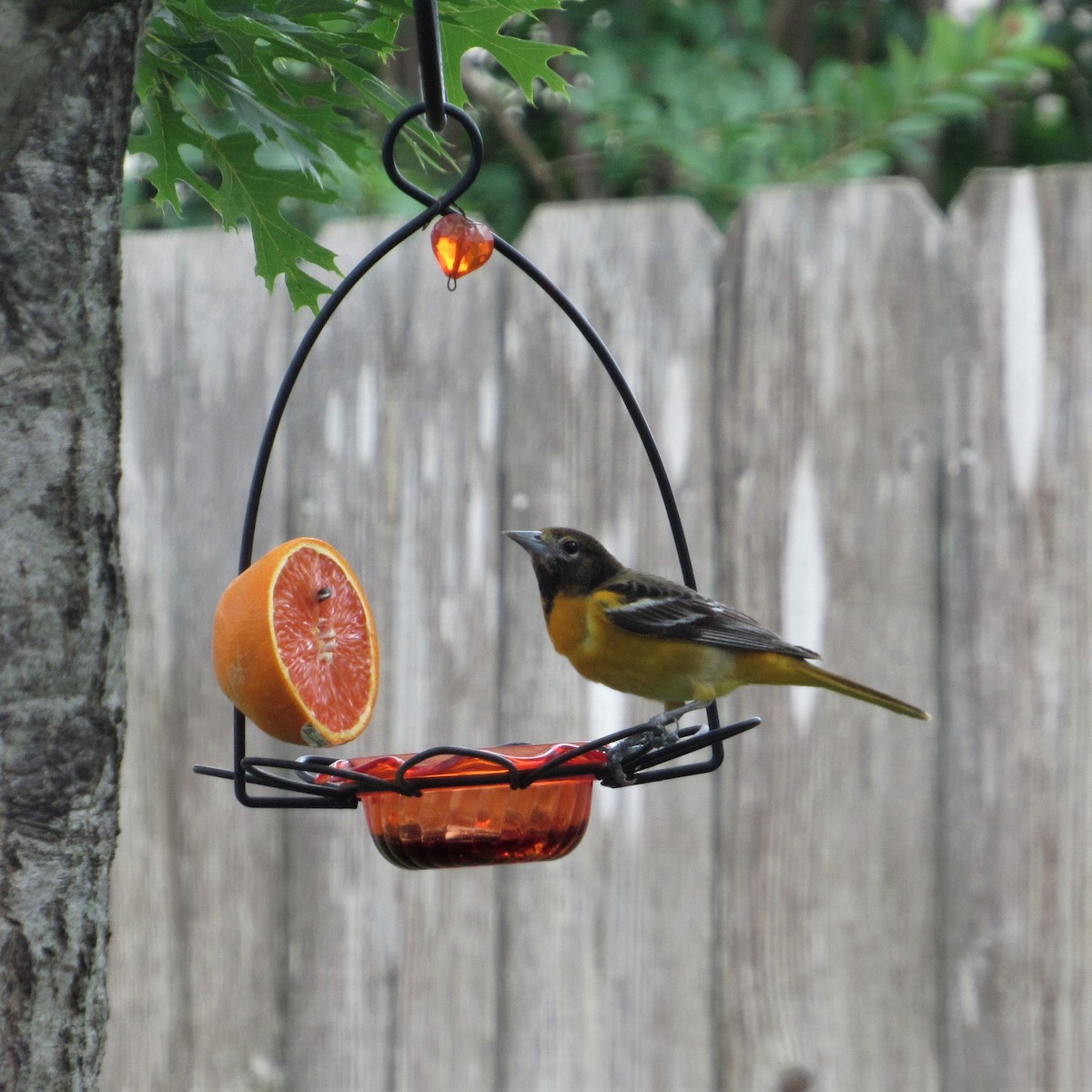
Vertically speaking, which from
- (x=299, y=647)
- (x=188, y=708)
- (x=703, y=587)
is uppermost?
(x=703, y=587)

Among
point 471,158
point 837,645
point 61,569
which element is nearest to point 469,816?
point 61,569

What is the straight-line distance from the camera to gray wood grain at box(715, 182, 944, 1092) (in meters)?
2.99

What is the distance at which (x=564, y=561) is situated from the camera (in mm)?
2645

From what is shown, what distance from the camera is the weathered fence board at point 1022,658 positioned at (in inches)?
116

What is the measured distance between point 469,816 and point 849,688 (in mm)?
987

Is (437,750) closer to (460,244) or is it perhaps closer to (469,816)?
(469,816)

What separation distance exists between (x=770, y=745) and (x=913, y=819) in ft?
1.09

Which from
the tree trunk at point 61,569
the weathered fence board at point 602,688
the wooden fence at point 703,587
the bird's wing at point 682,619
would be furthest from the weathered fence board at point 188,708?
the tree trunk at point 61,569

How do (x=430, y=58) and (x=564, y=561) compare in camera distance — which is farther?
(x=564, y=561)

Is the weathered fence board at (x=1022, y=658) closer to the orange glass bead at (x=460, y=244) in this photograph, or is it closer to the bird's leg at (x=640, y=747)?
the bird's leg at (x=640, y=747)

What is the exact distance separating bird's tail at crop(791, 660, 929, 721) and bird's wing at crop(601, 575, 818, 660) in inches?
3.8

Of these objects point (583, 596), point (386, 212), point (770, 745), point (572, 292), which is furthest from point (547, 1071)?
point (386, 212)

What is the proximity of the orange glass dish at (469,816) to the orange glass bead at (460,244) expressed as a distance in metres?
0.67

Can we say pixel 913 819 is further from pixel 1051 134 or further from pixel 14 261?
pixel 1051 134
